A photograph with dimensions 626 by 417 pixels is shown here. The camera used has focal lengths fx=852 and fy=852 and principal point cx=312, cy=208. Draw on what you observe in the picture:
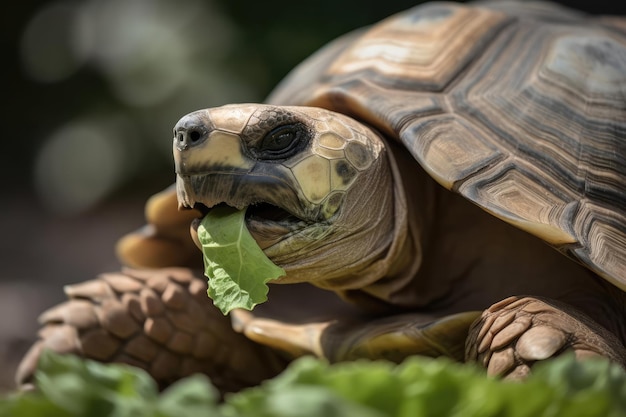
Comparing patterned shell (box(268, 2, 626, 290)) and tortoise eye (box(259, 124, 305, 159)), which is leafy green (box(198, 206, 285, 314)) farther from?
patterned shell (box(268, 2, 626, 290))

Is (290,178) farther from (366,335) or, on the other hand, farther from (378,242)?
(366,335)

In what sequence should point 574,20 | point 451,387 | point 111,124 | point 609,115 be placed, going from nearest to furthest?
point 451,387
point 609,115
point 574,20
point 111,124

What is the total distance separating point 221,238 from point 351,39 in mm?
1503

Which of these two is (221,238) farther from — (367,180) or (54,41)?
(54,41)

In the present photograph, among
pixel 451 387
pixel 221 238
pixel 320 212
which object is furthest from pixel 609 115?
pixel 451 387

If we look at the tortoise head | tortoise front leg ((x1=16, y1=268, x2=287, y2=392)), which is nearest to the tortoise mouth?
the tortoise head

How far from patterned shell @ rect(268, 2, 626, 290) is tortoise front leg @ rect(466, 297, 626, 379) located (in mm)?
167

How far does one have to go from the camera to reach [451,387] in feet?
4.41

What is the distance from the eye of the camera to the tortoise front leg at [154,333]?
3018mm

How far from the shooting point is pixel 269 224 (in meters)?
2.32

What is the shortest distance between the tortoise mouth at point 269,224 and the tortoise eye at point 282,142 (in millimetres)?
147

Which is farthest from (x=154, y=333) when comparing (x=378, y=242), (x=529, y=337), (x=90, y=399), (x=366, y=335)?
Answer: (x=90, y=399)

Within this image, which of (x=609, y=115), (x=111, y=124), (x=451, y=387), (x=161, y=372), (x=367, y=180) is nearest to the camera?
(x=451, y=387)

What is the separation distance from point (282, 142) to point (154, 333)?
103 centimetres
